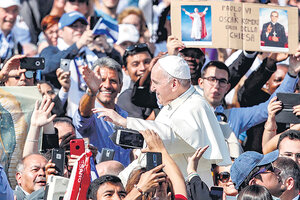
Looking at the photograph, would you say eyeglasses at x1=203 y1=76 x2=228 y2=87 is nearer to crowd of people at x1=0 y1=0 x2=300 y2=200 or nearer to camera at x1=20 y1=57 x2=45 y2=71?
crowd of people at x1=0 y1=0 x2=300 y2=200

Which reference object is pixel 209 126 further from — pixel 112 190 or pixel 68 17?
pixel 68 17

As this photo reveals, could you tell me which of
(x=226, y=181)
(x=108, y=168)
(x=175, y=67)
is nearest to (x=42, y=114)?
(x=108, y=168)

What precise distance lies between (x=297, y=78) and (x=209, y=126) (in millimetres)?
2326

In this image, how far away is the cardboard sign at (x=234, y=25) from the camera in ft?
26.9

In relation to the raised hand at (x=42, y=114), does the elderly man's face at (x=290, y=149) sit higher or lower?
lower

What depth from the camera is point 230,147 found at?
7.59 metres

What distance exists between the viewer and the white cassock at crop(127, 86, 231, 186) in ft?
21.6

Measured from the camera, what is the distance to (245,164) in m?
6.05

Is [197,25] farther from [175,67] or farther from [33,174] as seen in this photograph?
[33,174]

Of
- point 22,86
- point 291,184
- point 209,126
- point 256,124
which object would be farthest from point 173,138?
point 256,124

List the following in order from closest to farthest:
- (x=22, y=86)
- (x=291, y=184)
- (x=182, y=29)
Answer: (x=291, y=184) < (x=22, y=86) < (x=182, y=29)

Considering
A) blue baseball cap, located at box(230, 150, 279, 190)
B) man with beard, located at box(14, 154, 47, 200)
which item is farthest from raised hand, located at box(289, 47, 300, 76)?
man with beard, located at box(14, 154, 47, 200)

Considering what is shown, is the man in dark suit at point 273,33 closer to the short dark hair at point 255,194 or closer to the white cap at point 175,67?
the white cap at point 175,67

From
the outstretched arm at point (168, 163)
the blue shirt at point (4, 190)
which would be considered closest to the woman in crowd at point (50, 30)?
the outstretched arm at point (168, 163)
